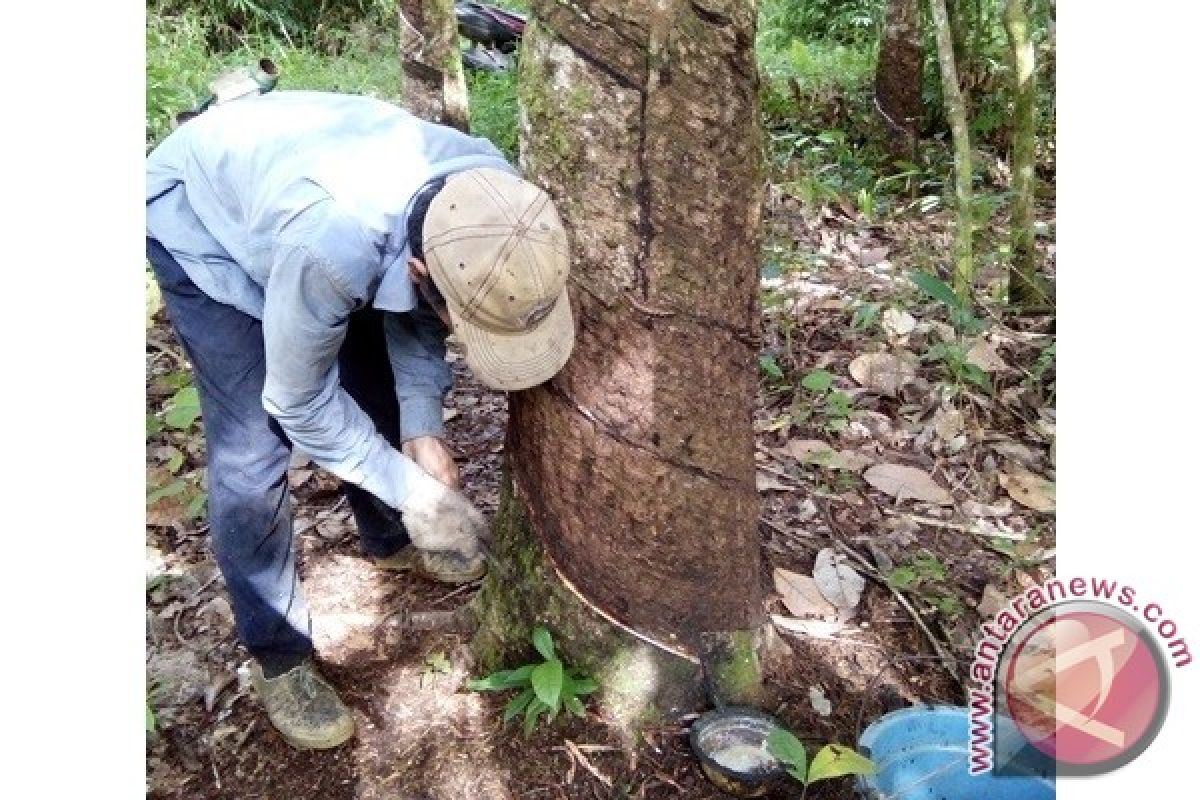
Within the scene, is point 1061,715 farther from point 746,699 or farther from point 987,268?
point 987,268

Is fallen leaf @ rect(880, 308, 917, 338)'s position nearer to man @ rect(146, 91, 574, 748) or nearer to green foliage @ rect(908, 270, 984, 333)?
green foliage @ rect(908, 270, 984, 333)

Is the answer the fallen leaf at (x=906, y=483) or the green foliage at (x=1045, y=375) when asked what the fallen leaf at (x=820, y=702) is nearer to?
the fallen leaf at (x=906, y=483)

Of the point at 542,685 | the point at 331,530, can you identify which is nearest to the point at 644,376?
the point at 542,685

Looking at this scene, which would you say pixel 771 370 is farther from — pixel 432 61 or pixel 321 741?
pixel 321 741

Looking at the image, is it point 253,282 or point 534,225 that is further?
point 253,282

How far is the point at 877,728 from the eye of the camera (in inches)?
84.7

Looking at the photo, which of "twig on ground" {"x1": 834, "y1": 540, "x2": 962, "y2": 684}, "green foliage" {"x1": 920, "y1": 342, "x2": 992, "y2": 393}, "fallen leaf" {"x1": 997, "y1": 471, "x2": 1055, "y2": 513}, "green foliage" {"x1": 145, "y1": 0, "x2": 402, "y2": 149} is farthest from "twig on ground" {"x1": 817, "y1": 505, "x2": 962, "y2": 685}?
"green foliage" {"x1": 145, "y1": 0, "x2": 402, "y2": 149}

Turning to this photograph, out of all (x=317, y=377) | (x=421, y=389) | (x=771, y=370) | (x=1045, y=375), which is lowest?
(x=1045, y=375)

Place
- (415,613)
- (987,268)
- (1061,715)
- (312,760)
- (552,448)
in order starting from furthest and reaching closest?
1. (987,268)
2. (415,613)
3. (312,760)
4. (552,448)
5. (1061,715)

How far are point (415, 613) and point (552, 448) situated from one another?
802 mm

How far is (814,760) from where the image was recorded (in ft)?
6.37

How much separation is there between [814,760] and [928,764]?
37 cm

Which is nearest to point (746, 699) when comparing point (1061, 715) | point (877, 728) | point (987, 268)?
point (877, 728)

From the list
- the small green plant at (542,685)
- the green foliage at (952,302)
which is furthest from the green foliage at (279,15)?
the small green plant at (542,685)
